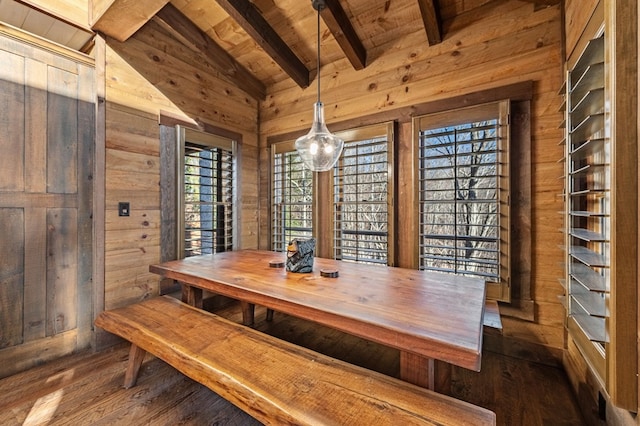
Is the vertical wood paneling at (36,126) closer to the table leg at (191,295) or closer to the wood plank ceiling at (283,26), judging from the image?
the wood plank ceiling at (283,26)

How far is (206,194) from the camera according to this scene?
3.10m

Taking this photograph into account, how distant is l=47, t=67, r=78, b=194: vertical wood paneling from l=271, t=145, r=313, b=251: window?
1978mm

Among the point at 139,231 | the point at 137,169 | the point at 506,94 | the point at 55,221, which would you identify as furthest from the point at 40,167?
the point at 506,94

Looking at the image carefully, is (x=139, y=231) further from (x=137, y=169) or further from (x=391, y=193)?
(x=391, y=193)

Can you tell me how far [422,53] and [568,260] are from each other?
210 centimetres

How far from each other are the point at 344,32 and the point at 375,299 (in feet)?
7.72

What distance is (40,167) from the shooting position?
2057mm

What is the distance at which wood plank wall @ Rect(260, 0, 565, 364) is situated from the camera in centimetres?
203

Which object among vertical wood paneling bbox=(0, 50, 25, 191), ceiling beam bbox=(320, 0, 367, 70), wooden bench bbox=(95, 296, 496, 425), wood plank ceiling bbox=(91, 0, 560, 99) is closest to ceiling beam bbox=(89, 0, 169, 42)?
wood plank ceiling bbox=(91, 0, 560, 99)

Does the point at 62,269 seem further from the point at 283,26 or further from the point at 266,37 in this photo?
the point at 283,26

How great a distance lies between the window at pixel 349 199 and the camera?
2754 millimetres

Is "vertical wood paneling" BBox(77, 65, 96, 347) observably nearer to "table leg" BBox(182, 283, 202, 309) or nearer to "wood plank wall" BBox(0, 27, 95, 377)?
"wood plank wall" BBox(0, 27, 95, 377)

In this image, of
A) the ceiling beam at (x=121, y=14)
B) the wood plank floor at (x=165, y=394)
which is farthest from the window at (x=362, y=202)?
the ceiling beam at (x=121, y=14)

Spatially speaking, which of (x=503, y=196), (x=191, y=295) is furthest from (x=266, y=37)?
(x=503, y=196)
